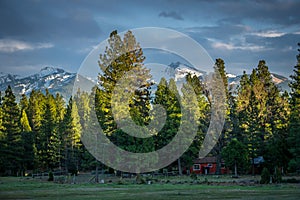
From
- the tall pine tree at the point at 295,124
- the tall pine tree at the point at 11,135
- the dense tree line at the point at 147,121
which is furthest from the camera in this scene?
the tall pine tree at the point at 11,135

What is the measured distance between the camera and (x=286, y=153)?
63.8m

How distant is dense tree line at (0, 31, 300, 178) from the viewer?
60.0 meters

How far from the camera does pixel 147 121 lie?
6638cm

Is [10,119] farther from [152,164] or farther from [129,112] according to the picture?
[152,164]

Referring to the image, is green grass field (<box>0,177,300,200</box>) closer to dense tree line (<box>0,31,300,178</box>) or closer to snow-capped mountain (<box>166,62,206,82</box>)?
dense tree line (<box>0,31,300,178</box>)

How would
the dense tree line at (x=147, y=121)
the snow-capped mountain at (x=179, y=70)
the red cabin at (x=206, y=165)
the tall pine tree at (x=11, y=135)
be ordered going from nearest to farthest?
the dense tree line at (x=147, y=121), the snow-capped mountain at (x=179, y=70), the tall pine tree at (x=11, y=135), the red cabin at (x=206, y=165)

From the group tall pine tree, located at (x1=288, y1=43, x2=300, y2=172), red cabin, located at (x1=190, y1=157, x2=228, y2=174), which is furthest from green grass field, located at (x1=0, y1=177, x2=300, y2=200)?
red cabin, located at (x1=190, y1=157, x2=228, y2=174)

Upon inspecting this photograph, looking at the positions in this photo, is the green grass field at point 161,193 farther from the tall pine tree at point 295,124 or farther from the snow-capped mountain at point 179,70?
the snow-capped mountain at point 179,70

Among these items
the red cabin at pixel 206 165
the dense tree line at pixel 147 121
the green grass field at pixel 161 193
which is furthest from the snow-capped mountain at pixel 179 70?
the green grass field at pixel 161 193

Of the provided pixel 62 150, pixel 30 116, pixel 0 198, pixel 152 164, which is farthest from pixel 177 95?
pixel 0 198

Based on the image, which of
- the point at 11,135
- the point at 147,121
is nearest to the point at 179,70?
the point at 147,121

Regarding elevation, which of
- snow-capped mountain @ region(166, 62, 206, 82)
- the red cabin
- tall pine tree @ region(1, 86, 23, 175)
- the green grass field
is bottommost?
the green grass field

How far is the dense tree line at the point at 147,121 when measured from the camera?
60.0m

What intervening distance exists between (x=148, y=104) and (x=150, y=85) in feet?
9.69
